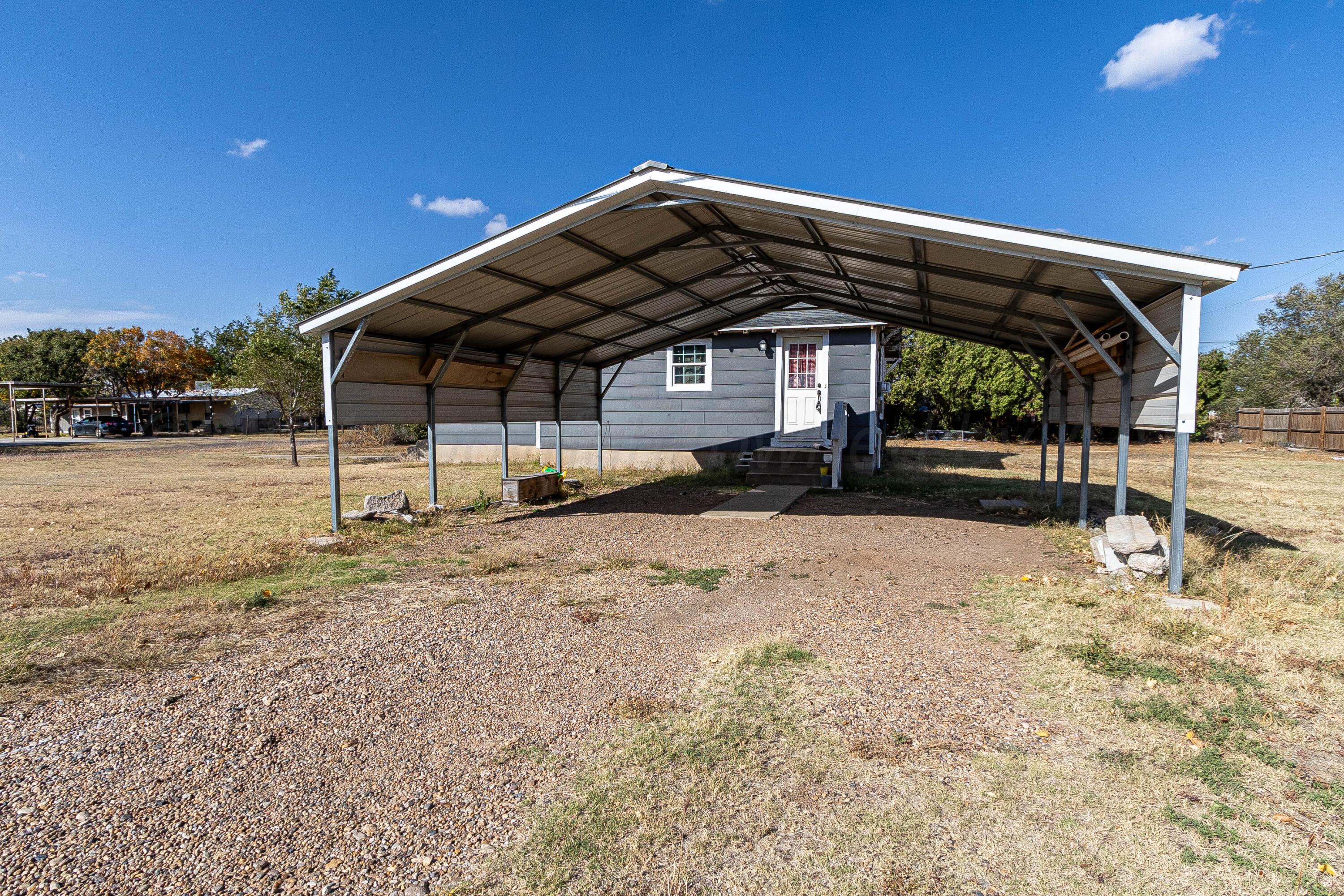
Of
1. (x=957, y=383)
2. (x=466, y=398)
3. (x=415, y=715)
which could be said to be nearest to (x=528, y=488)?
(x=466, y=398)

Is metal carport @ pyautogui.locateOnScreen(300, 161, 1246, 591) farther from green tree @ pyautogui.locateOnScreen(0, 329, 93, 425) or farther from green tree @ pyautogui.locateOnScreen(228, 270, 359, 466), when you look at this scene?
green tree @ pyautogui.locateOnScreen(0, 329, 93, 425)

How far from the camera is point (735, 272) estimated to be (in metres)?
10.2

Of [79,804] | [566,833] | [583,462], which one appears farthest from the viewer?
[583,462]

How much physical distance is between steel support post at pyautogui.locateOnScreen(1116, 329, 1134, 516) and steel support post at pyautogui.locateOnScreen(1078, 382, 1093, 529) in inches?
54.4

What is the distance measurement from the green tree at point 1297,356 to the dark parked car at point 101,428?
5655cm

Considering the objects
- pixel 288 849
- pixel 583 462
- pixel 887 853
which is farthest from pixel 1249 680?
pixel 583 462

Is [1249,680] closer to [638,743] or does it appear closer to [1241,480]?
[638,743]

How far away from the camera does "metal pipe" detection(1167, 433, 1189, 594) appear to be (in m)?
5.05

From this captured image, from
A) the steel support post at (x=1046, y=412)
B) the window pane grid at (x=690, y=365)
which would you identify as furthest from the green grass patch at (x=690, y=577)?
the window pane grid at (x=690, y=365)

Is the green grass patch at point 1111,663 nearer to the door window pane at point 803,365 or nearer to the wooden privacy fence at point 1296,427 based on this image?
the door window pane at point 803,365

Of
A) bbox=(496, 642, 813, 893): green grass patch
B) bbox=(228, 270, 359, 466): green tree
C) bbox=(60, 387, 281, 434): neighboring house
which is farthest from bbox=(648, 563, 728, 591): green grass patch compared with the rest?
bbox=(60, 387, 281, 434): neighboring house

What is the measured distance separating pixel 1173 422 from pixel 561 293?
7.01 meters

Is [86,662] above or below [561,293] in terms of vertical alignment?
below

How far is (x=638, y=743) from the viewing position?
304 centimetres
